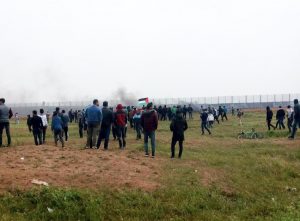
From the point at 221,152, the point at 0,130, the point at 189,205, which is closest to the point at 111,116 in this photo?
the point at 0,130

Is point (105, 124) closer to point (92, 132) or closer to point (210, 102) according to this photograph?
point (92, 132)

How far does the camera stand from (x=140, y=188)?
9.63 m

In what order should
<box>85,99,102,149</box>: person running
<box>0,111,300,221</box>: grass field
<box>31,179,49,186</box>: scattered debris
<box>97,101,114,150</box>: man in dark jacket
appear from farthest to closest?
<box>97,101,114,150</box>: man in dark jacket < <box>85,99,102,149</box>: person running < <box>31,179,49,186</box>: scattered debris < <box>0,111,300,221</box>: grass field

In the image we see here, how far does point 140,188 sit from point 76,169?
209 cm

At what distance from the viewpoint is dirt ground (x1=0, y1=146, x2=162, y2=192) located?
950cm

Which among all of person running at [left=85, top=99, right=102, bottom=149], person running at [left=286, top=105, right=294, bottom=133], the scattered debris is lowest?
the scattered debris

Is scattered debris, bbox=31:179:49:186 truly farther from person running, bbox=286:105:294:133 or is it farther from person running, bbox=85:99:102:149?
person running, bbox=286:105:294:133

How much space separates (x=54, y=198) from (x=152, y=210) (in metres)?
2.09

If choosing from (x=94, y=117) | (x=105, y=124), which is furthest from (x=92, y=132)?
(x=94, y=117)

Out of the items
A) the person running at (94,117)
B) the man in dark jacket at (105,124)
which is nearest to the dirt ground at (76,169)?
the person running at (94,117)

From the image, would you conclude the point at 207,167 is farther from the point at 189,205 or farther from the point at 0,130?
the point at 0,130

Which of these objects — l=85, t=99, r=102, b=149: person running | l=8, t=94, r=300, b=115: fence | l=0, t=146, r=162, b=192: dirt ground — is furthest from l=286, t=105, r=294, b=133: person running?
l=8, t=94, r=300, b=115: fence

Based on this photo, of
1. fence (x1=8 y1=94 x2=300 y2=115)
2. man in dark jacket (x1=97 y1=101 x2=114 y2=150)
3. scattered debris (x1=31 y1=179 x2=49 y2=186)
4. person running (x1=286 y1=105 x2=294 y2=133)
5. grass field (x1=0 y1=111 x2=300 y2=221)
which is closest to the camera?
grass field (x1=0 y1=111 x2=300 y2=221)

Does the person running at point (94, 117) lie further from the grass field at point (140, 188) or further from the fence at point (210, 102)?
the fence at point (210, 102)
